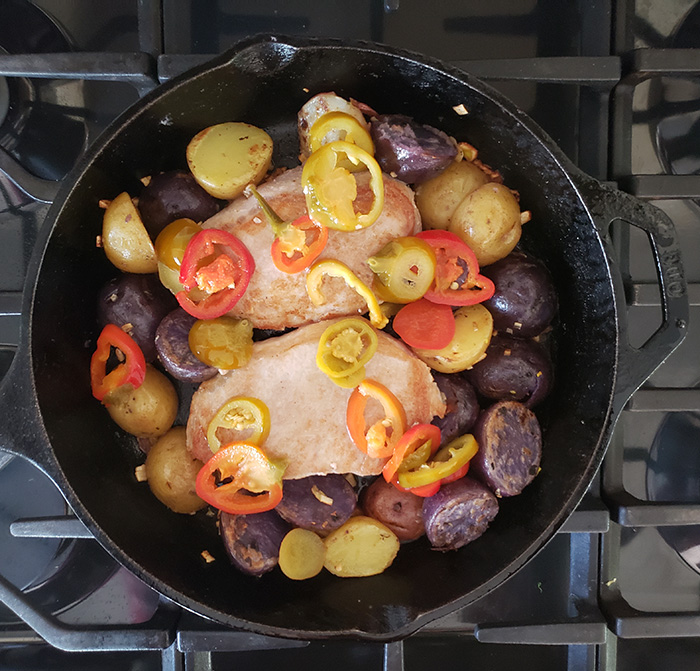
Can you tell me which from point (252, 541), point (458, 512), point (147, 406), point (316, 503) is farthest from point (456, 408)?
point (147, 406)

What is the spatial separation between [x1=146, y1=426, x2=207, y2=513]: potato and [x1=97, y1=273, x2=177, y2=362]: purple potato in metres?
0.33

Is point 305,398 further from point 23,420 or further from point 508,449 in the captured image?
point 23,420

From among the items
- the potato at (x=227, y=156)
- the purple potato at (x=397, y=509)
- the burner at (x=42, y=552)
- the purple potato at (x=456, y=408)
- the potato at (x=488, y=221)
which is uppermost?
the potato at (x=227, y=156)

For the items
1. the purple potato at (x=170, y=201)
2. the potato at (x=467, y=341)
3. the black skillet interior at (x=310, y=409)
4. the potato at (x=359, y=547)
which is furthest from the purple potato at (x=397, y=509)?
the purple potato at (x=170, y=201)

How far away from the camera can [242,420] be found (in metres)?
1.95

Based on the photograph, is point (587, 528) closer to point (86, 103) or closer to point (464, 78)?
point (464, 78)

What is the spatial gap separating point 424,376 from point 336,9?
54.7 inches

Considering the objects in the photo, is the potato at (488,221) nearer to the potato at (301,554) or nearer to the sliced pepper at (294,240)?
the sliced pepper at (294,240)

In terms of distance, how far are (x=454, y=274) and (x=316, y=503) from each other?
0.89 m

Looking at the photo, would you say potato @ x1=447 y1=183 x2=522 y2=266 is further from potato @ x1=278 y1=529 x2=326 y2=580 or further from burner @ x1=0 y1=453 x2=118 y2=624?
burner @ x1=0 y1=453 x2=118 y2=624

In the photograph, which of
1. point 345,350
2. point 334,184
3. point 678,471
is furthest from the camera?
point 678,471

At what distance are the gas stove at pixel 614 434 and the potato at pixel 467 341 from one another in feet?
1.81

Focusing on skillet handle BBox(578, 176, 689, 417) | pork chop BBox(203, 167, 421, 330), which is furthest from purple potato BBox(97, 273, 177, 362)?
skillet handle BBox(578, 176, 689, 417)

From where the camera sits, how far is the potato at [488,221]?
198 centimetres
